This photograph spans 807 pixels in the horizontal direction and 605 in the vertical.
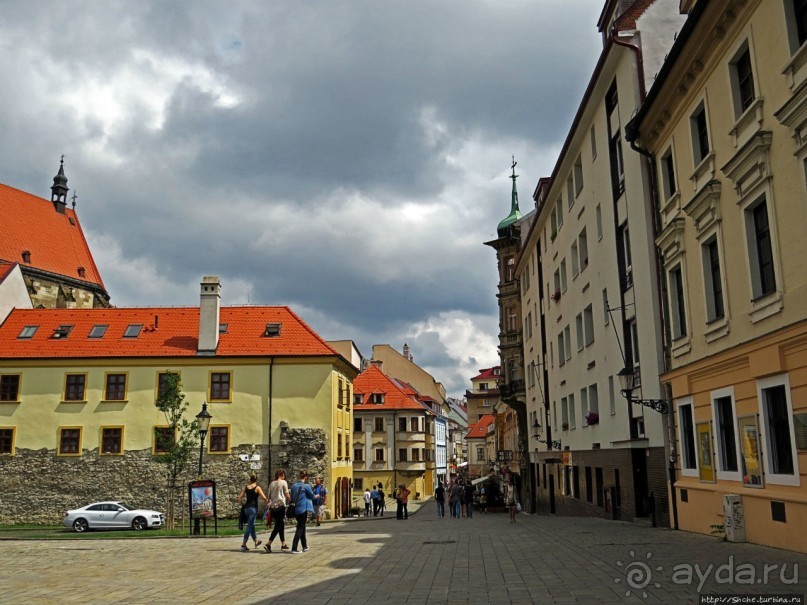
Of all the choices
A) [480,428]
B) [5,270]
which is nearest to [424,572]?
[5,270]

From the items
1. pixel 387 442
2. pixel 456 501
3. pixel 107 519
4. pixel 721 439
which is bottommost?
pixel 107 519

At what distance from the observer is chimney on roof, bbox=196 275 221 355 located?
39.8 metres

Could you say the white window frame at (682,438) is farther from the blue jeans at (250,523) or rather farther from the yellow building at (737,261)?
the blue jeans at (250,523)

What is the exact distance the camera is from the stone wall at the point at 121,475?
124ft

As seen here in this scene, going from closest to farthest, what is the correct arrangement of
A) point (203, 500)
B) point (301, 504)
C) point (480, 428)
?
point (301, 504), point (203, 500), point (480, 428)

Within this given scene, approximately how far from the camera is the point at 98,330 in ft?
138

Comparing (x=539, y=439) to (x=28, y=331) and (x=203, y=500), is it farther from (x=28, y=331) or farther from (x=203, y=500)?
(x=28, y=331)

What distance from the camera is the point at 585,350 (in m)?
28.3

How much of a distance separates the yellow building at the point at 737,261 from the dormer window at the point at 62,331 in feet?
117

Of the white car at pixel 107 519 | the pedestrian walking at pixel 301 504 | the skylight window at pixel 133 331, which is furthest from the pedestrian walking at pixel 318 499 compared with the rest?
the skylight window at pixel 133 331

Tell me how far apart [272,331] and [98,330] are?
1040 cm

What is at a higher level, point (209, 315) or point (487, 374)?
point (487, 374)

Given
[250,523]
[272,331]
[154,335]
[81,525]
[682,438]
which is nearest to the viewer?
[250,523]

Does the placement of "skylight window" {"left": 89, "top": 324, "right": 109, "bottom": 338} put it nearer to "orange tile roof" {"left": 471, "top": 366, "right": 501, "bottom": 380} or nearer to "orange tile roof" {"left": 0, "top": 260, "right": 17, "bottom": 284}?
"orange tile roof" {"left": 0, "top": 260, "right": 17, "bottom": 284}
